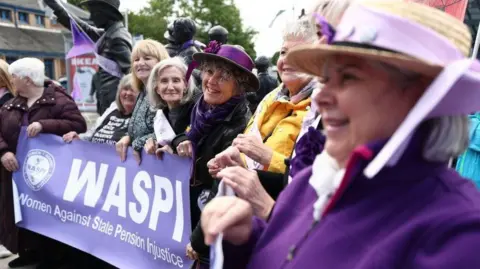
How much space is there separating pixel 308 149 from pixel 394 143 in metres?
0.85

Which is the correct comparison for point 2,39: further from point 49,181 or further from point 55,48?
point 49,181

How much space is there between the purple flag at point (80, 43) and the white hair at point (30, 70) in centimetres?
146

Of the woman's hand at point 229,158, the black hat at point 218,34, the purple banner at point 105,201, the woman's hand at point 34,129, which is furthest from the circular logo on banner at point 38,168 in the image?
the black hat at point 218,34

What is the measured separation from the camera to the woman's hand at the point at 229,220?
122cm

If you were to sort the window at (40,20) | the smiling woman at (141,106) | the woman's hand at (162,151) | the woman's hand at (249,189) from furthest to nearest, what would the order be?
the window at (40,20), the smiling woman at (141,106), the woman's hand at (162,151), the woman's hand at (249,189)

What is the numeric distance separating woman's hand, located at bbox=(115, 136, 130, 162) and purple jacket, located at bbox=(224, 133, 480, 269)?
2.58m

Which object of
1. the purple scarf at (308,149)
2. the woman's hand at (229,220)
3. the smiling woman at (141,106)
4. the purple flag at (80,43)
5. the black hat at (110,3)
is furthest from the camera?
the purple flag at (80,43)

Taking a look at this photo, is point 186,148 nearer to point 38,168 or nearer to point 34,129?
A: point 34,129

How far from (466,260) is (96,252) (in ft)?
11.1

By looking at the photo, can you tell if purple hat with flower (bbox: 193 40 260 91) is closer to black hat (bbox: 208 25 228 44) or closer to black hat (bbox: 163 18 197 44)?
black hat (bbox: 163 18 197 44)

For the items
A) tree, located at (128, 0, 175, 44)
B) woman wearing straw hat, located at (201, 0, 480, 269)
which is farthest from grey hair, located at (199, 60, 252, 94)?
Answer: tree, located at (128, 0, 175, 44)

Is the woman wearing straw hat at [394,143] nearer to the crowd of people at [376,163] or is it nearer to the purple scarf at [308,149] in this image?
the crowd of people at [376,163]

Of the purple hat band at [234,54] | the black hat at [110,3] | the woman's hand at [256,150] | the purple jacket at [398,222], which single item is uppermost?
the purple jacket at [398,222]

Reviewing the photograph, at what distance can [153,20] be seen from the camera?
132ft
